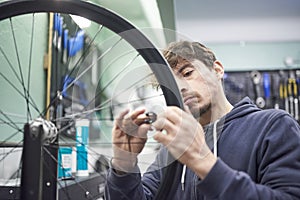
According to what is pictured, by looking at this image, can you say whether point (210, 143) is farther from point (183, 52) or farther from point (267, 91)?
point (267, 91)

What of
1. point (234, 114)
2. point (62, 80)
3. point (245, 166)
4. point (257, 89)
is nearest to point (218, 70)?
point (234, 114)

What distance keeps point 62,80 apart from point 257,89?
5.09ft

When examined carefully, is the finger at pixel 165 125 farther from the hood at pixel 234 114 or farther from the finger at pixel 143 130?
the hood at pixel 234 114

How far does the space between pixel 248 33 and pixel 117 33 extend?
2.40 meters

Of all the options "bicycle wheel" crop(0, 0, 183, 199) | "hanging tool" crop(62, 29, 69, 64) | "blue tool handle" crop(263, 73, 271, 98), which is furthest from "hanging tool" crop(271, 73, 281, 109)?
"hanging tool" crop(62, 29, 69, 64)

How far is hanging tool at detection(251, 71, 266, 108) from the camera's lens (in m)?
2.46

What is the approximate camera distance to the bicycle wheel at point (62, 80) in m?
0.49

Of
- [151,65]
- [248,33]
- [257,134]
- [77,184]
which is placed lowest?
[77,184]

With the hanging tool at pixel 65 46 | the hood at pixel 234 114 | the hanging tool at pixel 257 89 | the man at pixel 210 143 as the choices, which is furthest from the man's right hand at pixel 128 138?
the hanging tool at pixel 257 89

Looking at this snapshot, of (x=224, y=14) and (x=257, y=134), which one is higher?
(x=224, y=14)

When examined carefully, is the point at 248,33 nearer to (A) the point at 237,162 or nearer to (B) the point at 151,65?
(A) the point at 237,162

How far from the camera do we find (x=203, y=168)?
495mm

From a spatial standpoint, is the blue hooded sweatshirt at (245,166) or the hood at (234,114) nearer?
the blue hooded sweatshirt at (245,166)

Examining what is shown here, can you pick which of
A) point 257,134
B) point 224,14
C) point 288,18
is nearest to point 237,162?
point 257,134
